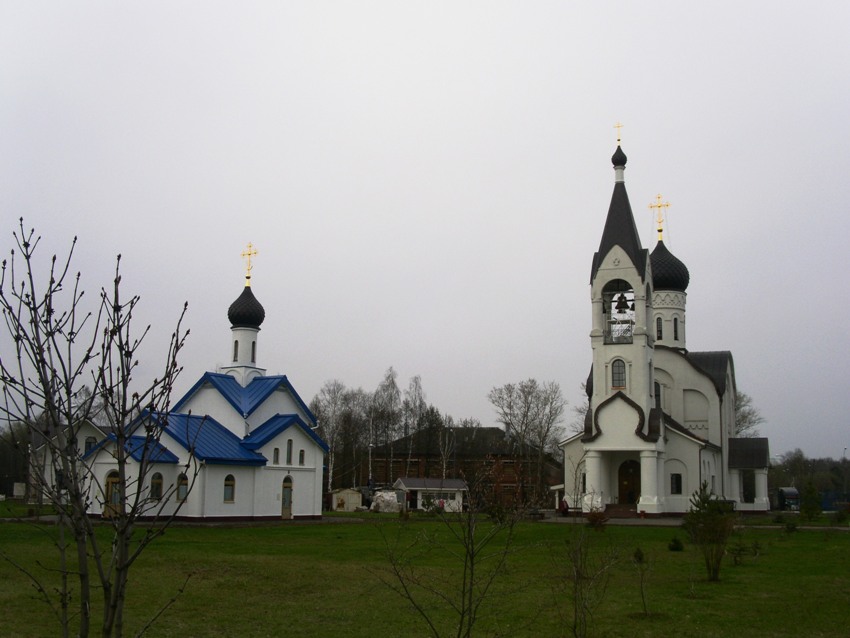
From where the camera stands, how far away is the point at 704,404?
4066cm

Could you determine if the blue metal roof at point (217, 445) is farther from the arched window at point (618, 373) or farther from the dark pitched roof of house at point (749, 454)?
the dark pitched roof of house at point (749, 454)

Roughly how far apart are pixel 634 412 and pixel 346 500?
23.3 m

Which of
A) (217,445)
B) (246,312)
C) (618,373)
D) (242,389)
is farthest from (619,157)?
(217,445)

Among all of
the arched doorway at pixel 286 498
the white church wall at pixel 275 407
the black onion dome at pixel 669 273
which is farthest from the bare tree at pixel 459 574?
the black onion dome at pixel 669 273

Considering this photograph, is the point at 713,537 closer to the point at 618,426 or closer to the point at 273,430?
the point at 618,426

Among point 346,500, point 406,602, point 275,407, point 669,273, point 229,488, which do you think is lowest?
point 346,500

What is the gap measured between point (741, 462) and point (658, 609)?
1260 inches

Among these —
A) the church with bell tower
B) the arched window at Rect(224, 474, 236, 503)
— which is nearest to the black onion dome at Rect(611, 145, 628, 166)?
the church with bell tower

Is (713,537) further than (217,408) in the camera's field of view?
No

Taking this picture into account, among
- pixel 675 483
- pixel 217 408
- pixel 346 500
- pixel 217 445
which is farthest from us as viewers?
pixel 346 500

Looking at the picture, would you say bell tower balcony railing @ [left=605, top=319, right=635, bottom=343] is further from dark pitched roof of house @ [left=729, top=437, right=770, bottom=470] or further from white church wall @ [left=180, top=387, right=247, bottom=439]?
white church wall @ [left=180, top=387, right=247, bottom=439]

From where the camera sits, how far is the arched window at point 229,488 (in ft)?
108

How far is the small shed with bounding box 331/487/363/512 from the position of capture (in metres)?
52.3

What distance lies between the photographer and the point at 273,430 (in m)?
35.4
